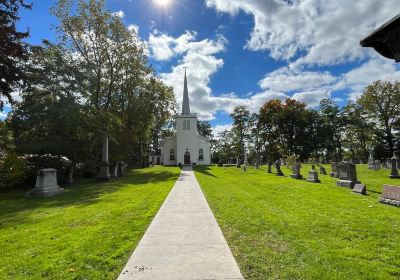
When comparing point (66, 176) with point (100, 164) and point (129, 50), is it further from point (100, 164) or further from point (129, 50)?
point (129, 50)

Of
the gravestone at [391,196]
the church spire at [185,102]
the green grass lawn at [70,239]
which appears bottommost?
the green grass lawn at [70,239]

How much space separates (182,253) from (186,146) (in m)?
47.3

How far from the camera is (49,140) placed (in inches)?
738

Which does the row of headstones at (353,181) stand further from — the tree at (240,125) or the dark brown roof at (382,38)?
the tree at (240,125)

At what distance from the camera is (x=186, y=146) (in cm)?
5241

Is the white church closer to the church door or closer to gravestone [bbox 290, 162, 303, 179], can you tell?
the church door

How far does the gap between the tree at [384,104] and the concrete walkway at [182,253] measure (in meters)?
50.0

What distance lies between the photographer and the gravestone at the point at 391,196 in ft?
33.6

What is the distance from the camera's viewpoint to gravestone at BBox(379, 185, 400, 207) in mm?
10249

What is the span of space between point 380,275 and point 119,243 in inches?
175

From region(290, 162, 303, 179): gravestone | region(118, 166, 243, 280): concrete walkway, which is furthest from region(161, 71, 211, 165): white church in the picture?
region(118, 166, 243, 280): concrete walkway

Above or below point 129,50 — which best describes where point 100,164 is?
below

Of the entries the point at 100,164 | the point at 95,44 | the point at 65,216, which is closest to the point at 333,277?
the point at 65,216

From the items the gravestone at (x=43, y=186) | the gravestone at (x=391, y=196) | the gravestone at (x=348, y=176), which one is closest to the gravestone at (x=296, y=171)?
the gravestone at (x=348, y=176)
